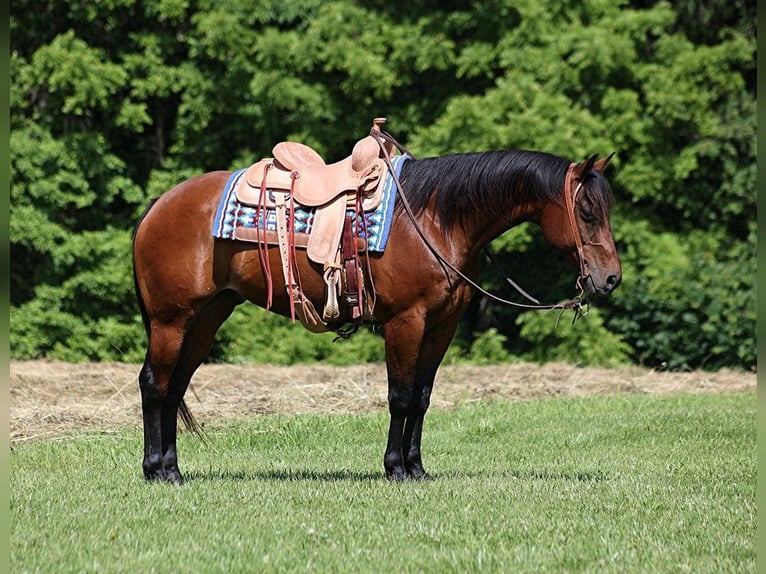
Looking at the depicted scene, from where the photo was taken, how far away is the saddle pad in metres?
7.14

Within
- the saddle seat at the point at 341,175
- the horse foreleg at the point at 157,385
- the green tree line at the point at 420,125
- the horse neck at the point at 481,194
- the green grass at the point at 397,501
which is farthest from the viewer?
the green tree line at the point at 420,125

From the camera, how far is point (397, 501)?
A: 652 cm

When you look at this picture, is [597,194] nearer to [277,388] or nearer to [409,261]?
[409,261]

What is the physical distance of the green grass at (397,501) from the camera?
5.29 meters

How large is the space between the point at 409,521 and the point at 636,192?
11517 mm

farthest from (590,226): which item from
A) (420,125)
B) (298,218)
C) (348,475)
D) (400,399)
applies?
(420,125)

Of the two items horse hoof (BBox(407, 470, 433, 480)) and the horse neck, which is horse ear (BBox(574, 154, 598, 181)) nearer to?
the horse neck

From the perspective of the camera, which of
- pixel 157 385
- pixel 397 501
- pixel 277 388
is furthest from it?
pixel 277 388

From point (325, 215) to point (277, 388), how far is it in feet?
18.0

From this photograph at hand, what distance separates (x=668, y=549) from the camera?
5426 mm

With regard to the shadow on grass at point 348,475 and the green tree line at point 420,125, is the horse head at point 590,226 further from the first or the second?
the green tree line at point 420,125

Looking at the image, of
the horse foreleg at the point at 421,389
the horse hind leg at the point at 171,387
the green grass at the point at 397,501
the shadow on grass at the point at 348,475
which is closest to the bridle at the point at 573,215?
the horse foreleg at the point at 421,389

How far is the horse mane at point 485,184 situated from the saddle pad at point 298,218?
0.53ft

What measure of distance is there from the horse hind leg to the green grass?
160 millimetres
